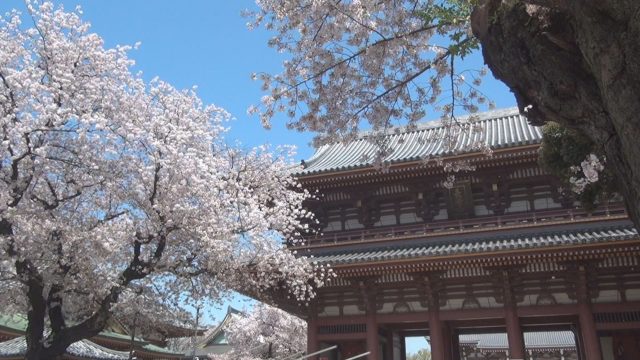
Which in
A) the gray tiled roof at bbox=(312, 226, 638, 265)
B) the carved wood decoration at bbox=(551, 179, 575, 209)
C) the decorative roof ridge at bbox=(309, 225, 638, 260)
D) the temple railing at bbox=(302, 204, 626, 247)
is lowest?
the gray tiled roof at bbox=(312, 226, 638, 265)

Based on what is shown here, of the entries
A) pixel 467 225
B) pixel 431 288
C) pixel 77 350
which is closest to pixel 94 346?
pixel 77 350

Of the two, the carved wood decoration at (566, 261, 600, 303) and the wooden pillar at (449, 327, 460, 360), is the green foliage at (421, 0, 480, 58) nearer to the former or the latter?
the carved wood decoration at (566, 261, 600, 303)

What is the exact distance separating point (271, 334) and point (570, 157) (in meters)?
25.4

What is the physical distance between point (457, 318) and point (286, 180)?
5.83 meters

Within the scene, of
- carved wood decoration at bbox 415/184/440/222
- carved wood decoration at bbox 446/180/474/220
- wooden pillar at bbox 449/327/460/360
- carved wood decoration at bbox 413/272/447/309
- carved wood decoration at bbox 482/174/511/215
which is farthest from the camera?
wooden pillar at bbox 449/327/460/360

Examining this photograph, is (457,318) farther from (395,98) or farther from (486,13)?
(486,13)

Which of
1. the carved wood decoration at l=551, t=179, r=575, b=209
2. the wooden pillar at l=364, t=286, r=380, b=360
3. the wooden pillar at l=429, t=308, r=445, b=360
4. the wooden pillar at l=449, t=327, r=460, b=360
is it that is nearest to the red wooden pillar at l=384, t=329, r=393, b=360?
the wooden pillar at l=364, t=286, r=380, b=360

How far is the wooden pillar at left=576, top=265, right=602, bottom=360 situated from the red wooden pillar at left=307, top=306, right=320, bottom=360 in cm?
650

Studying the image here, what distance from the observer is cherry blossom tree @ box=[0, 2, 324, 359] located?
9750 millimetres

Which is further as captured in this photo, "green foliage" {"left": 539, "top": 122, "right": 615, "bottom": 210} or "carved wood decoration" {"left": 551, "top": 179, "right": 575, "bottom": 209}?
"carved wood decoration" {"left": 551, "top": 179, "right": 575, "bottom": 209}

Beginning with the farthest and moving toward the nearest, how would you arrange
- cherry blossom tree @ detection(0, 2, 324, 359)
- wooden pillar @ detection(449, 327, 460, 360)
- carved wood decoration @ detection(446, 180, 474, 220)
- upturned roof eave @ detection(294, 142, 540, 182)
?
wooden pillar @ detection(449, 327, 460, 360)
carved wood decoration @ detection(446, 180, 474, 220)
upturned roof eave @ detection(294, 142, 540, 182)
cherry blossom tree @ detection(0, 2, 324, 359)

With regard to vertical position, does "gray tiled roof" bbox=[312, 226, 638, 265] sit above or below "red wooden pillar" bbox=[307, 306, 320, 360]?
above

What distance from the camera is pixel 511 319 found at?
12.4 meters

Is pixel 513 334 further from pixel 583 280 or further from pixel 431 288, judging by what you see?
pixel 431 288
